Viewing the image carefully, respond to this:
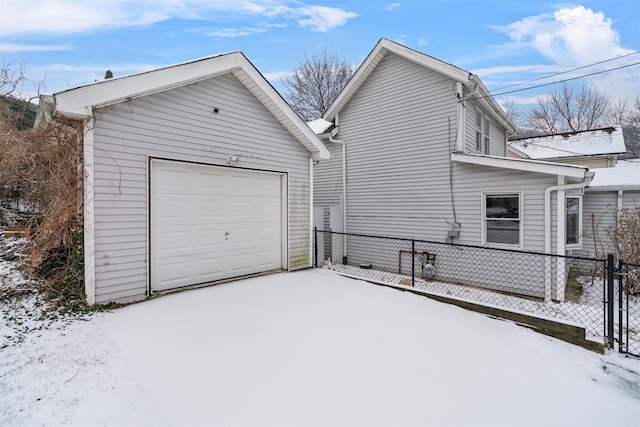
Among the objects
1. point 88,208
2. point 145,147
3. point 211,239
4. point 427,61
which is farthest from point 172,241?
point 427,61

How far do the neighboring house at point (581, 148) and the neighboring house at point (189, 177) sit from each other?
1293 cm

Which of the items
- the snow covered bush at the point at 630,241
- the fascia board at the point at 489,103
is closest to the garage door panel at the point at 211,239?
the fascia board at the point at 489,103

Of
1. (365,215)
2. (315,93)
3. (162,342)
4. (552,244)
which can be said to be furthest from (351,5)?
(315,93)

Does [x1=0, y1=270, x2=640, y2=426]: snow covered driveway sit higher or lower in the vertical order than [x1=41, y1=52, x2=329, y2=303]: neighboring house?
lower

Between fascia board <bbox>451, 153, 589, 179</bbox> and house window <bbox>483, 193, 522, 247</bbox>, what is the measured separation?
76cm

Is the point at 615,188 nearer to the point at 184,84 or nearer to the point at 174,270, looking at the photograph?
the point at 184,84

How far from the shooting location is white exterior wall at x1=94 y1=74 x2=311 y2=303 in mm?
4785

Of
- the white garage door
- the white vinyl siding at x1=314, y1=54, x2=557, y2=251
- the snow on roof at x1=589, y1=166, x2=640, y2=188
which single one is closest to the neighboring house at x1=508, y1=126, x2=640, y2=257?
the snow on roof at x1=589, y1=166, x2=640, y2=188

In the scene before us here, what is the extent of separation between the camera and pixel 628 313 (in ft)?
14.8

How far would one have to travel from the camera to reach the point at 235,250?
6.68 meters

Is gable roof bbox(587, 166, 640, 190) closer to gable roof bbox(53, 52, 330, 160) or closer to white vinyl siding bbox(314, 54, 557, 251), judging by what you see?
white vinyl siding bbox(314, 54, 557, 251)

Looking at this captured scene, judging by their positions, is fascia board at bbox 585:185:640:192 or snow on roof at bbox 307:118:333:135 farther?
snow on roof at bbox 307:118:333:135

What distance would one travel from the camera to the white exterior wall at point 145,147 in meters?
4.79

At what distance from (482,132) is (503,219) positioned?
322cm
